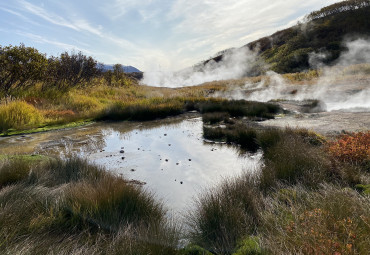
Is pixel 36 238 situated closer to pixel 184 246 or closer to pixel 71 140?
pixel 184 246

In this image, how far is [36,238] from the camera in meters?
2.60

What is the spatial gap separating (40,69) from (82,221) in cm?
1450

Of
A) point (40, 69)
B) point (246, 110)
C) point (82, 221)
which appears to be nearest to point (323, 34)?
point (246, 110)

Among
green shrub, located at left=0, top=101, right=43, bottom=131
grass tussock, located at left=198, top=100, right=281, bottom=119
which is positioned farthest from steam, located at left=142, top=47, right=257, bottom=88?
green shrub, located at left=0, top=101, right=43, bottom=131

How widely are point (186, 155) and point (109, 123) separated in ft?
20.7

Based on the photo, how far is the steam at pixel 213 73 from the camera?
59.0 meters

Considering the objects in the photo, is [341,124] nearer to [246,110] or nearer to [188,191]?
[246,110]

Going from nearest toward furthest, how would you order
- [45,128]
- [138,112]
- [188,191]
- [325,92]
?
[188,191] → [45,128] → [138,112] → [325,92]

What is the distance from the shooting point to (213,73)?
6438 centimetres

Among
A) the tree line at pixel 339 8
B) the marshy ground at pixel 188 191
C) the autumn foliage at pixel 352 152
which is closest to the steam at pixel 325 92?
the marshy ground at pixel 188 191

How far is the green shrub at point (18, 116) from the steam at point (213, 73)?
144 feet

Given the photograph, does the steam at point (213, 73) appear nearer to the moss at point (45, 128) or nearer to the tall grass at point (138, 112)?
the tall grass at point (138, 112)

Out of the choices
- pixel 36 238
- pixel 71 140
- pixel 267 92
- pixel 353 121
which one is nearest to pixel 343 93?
pixel 267 92

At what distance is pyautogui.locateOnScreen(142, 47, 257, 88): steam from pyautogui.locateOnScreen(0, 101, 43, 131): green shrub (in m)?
43.9
